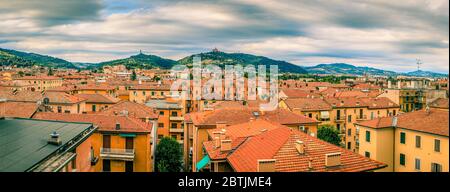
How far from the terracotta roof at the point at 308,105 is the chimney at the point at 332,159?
18.3m

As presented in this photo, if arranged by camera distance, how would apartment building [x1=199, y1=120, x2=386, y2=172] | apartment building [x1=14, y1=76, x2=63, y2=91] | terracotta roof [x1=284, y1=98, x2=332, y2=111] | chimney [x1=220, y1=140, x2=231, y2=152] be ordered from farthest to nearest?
apartment building [x1=14, y1=76, x2=63, y2=91] < terracotta roof [x1=284, y1=98, x2=332, y2=111] < chimney [x1=220, y1=140, x2=231, y2=152] < apartment building [x1=199, y1=120, x2=386, y2=172]

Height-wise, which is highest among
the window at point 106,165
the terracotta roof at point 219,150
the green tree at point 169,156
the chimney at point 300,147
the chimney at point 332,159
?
the chimney at point 300,147

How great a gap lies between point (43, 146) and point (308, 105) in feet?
74.5

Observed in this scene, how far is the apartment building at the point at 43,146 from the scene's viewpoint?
14.2ft

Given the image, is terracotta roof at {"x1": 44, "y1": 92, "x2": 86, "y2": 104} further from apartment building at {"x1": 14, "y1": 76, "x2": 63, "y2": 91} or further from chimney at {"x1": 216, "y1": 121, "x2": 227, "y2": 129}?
apartment building at {"x1": 14, "y1": 76, "x2": 63, "y2": 91}

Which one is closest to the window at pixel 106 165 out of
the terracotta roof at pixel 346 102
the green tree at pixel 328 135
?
the green tree at pixel 328 135

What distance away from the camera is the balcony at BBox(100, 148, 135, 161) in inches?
520

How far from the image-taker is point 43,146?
5031mm

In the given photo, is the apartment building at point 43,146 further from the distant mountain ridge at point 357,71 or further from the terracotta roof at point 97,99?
the terracotta roof at point 97,99

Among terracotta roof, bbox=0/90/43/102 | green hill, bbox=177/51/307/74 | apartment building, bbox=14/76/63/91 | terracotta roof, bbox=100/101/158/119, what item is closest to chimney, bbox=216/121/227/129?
green hill, bbox=177/51/307/74

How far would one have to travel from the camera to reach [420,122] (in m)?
10.6
